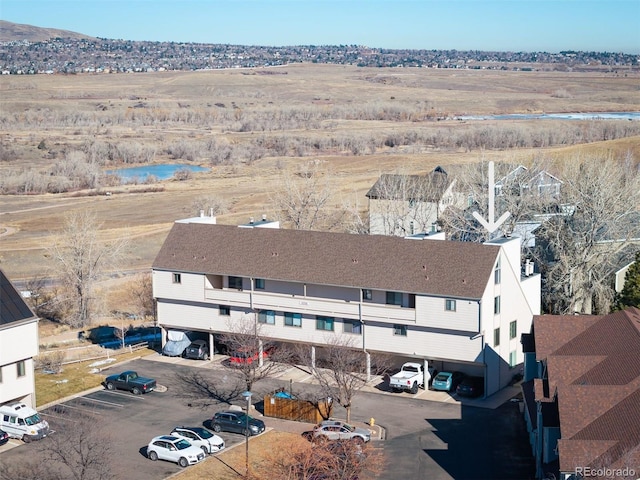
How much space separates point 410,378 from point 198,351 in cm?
1181

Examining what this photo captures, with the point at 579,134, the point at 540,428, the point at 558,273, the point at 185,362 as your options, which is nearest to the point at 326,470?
the point at 540,428

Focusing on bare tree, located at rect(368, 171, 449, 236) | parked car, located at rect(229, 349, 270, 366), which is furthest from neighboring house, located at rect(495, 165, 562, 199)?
parked car, located at rect(229, 349, 270, 366)

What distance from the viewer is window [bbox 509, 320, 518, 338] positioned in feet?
149

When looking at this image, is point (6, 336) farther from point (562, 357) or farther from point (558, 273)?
point (558, 273)

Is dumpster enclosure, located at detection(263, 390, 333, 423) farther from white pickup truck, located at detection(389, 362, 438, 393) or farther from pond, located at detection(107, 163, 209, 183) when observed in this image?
pond, located at detection(107, 163, 209, 183)

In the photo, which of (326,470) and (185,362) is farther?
(185,362)

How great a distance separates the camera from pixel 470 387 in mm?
43031

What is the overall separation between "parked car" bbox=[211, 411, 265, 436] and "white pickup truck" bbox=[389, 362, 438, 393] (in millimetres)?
7217

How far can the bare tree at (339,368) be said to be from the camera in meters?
39.4

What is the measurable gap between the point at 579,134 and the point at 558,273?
123538 millimetres

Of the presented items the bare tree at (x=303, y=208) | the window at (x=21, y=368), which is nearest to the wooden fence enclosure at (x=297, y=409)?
the window at (x=21, y=368)

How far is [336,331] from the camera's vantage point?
46.0 m

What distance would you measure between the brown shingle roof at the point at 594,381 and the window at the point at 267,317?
13878mm

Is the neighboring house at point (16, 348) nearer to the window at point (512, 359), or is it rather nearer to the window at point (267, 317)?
the window at point (267, 317)
